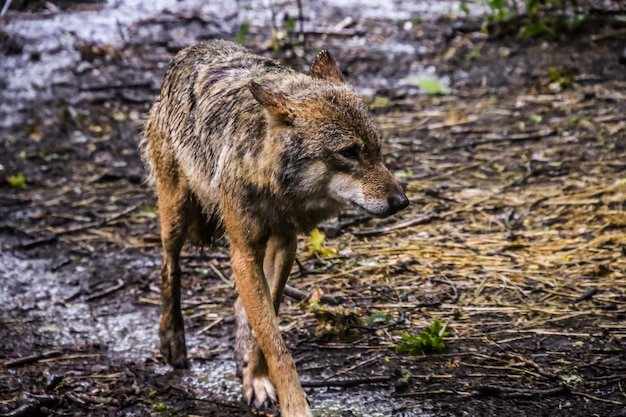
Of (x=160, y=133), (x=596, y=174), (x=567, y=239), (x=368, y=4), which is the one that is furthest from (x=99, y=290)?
(x=368, y=4)

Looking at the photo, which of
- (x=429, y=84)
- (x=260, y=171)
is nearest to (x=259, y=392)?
(x=260, y=171)

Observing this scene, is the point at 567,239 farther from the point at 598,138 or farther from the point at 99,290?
the point at 99,290

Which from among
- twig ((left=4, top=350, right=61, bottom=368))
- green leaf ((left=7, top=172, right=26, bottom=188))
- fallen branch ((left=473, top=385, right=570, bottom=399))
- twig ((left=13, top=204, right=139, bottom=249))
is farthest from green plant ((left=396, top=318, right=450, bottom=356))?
green leaf ((left=7, top=172, right=26, bottom=188))

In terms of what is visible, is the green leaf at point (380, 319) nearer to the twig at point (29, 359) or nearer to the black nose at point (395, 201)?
the black nose at point (395, 201)

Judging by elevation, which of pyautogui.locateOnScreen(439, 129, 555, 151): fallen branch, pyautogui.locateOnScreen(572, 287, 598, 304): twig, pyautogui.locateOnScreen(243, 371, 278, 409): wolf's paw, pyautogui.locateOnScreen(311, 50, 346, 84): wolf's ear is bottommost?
pyautogui.locateOnScreen(243, 371, 278, 409): wolf's paw

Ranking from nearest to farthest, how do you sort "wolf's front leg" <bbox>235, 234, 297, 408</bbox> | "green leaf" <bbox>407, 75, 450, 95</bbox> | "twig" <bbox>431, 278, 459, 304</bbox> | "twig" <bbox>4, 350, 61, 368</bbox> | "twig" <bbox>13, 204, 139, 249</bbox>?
1. "wolf's front leg" <bbox>235, 234, 297, 408</bbox>
2. "twig" <bbox>4, 350, 61, 368</bbox>
3. "twig" <bbox>431, 278, 459, 304</bbox>
4. "twig" <bbox>13, 204, 139, 249</bbox>
5. "green leaf" <bbox>407, 75, 450, 95</bbox>

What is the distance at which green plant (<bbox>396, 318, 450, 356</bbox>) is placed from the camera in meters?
5.89

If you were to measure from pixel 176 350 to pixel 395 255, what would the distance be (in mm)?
2162

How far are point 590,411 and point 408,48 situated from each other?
866cm

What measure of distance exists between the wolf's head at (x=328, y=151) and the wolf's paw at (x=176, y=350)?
72.3 inches

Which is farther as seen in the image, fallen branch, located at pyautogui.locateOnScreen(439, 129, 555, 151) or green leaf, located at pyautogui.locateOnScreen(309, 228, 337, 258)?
fallen branch, located at pyautogui.locateOnScreen(439, 129, 555, 151)

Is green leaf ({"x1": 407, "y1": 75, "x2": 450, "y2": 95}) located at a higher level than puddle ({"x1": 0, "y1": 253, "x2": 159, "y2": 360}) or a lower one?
higher

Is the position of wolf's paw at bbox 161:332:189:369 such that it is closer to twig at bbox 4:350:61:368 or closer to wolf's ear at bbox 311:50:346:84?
twig at bbox 4:350:61:368

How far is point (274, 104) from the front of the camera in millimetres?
4859
